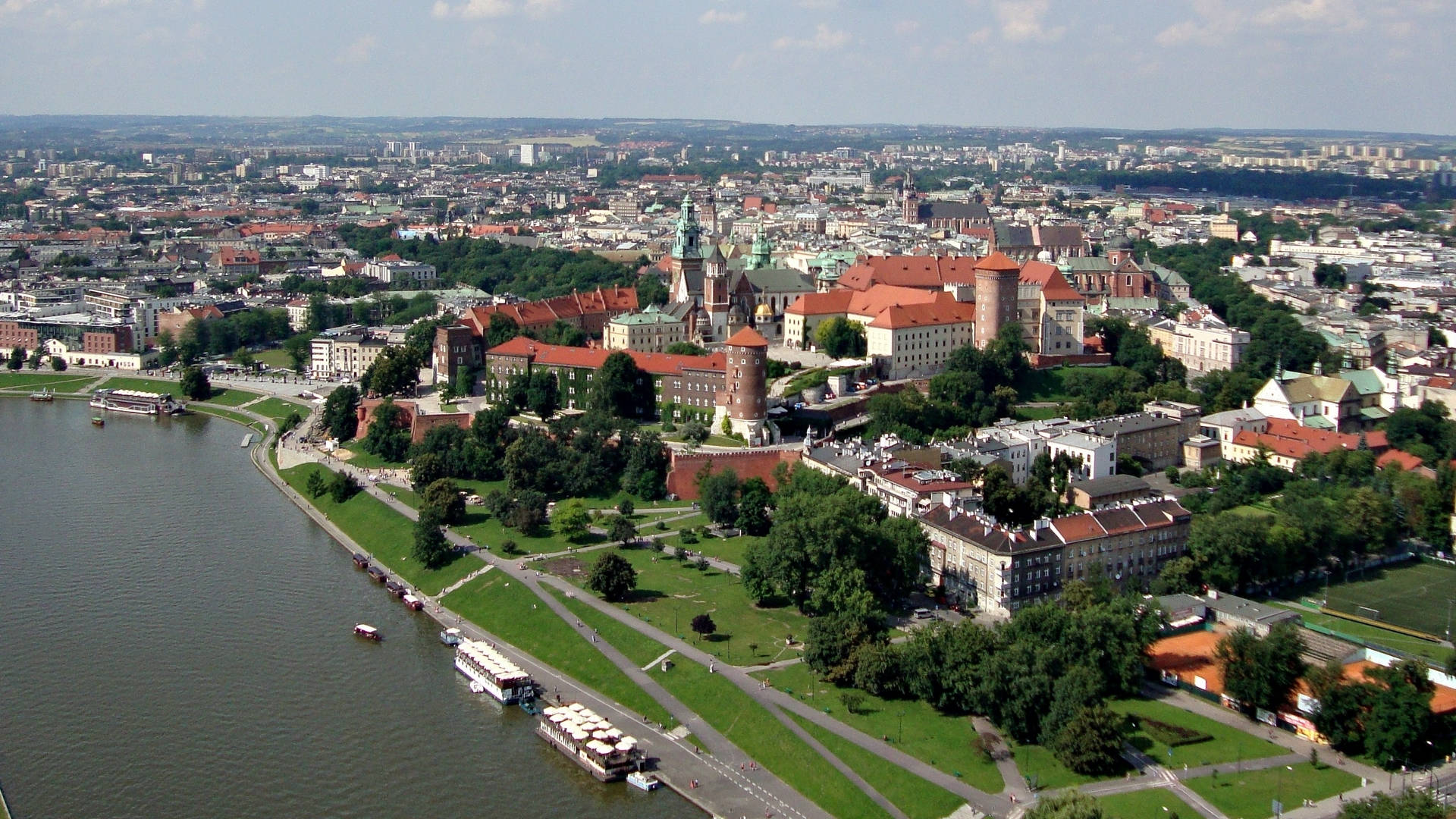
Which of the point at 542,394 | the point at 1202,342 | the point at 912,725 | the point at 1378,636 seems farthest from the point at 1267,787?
the point at 1202,342

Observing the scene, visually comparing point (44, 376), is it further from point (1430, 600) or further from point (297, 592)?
point (1430, 600)

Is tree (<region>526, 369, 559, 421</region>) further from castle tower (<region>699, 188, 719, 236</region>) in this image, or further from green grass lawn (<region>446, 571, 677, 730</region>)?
castle tower (<region>699, 188, 719, 236</region>)

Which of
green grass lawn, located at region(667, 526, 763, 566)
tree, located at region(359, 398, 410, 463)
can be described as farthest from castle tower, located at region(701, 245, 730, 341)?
green grass lawn, located at region(667, 526, 763, 566)

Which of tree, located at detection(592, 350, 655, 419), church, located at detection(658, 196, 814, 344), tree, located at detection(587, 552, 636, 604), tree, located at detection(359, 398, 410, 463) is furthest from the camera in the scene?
church, located at detection(658, 196, 814, 344)

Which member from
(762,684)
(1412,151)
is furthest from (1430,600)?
(1412,151)

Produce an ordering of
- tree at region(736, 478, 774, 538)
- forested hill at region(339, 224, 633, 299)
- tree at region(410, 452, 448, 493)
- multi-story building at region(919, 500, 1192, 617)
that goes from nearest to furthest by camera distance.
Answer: multi-story building at region(919, 500, 1192, 617) < tree at region(736, 478, 774, 538) < tree at region(410, 452, 448, 493) < forested hill at region(339, 224, 633, 299)
